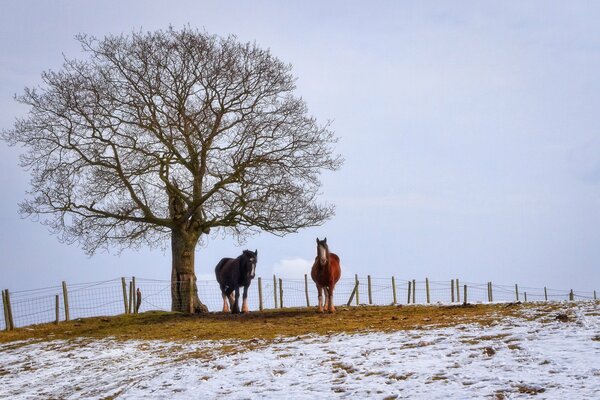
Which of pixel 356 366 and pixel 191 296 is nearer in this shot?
pixel 356 366

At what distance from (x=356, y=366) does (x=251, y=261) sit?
1449 centimetres

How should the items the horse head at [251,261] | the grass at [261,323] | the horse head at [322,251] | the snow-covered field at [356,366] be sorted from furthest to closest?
the horse head at [251,261]
the horse head at [322,251]
the grass at [261,323]
the snow-covered field at [356,366]

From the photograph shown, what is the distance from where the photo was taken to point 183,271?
3198cm

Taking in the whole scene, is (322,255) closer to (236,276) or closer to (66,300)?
(236,276)

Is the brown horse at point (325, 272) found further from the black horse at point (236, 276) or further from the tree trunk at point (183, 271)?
the tree trunk at point (183, 271)

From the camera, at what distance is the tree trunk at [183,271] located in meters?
31.9

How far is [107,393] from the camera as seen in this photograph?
15.1m

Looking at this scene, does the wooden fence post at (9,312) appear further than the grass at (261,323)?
Yes

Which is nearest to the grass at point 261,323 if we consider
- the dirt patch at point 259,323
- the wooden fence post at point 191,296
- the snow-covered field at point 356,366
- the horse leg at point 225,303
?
the dirt patch at point 259,323

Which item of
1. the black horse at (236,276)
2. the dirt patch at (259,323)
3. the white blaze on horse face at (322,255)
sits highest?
the white blaze on horse face at (322,255)

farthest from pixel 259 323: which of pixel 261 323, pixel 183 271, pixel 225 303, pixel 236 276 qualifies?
pixel 183 271

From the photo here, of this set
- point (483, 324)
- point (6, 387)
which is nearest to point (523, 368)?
point (483, 324)

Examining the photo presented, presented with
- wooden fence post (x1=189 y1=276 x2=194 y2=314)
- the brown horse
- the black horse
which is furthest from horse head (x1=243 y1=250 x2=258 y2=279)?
wooden fence post (x1=189 y1=276 x2=194 y2=314)

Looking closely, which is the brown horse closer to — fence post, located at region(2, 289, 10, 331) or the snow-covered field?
the snow-covered field
